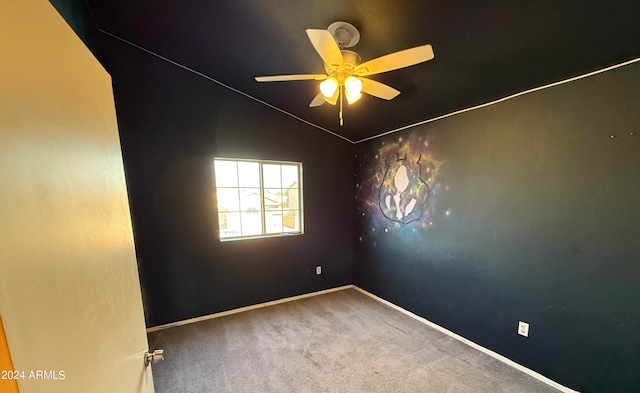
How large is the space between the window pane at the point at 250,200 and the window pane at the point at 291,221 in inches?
16.0

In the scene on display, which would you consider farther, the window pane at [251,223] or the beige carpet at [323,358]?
the window pane at [251,223]

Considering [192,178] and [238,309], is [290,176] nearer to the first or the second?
[192,178]

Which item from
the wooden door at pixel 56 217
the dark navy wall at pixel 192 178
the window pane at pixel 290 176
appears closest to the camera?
the wooden door at pixel 56 217

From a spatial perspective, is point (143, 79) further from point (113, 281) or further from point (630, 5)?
point (630, 5)

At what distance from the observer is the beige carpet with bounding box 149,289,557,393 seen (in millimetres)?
1812

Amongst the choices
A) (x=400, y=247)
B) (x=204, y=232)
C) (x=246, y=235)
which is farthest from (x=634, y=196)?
(x=204, y=232)

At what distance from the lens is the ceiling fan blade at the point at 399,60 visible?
1230 mm

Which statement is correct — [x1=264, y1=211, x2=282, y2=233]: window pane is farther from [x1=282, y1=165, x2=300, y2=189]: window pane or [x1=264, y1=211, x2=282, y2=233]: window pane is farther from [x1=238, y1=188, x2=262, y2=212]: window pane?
[x1=282, y1=165, x2=300, y2=189]: window pane

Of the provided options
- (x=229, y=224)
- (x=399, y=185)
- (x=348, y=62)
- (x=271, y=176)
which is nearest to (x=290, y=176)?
(x=271, y=176)

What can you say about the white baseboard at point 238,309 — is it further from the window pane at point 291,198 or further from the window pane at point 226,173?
the window pane at point 226,173

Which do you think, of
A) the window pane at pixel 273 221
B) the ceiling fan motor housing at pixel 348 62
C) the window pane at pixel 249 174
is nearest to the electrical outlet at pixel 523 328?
the ceiling fan motor housing at pixel 348 62

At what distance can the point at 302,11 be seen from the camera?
156 centimetres

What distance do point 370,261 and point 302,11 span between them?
2926 millimetres

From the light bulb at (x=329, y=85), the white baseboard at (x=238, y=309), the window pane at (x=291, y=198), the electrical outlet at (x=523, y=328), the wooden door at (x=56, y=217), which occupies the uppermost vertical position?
the light bulb at (x=329, y=85)
